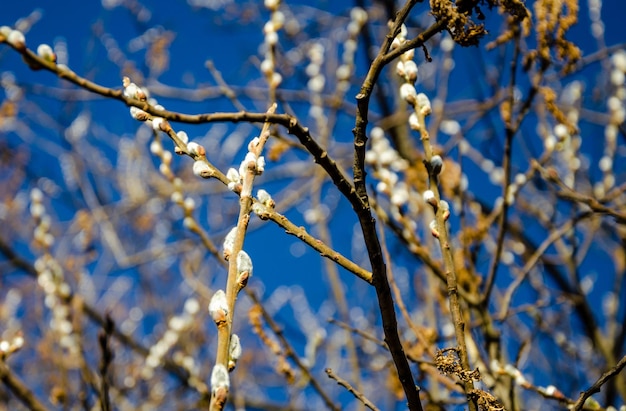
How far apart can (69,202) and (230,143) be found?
1.65 m

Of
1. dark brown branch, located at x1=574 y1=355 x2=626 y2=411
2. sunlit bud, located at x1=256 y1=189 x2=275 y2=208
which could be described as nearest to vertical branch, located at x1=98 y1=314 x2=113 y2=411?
sunlit bud, located at x1=256 y1=189 x2=275 y2=208

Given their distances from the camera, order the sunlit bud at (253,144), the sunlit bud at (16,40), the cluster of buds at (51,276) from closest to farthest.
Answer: the sunlit bud at (16,40) < the sunlit bud at (253,144) < the cluster of buds at (51,276)

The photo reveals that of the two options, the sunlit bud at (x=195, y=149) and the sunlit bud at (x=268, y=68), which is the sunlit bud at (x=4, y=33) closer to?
the sunlit bud at (x=195, y=149)

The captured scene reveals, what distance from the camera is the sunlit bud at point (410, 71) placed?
1400 millimetres

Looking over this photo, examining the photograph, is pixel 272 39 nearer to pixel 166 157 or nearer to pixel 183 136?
pixel 166 157

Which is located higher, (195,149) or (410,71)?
(410,71)

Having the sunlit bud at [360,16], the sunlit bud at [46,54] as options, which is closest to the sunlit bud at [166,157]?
the sunlit bud at [46,54]

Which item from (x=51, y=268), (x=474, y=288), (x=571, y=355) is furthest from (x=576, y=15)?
(x=51, y=268)

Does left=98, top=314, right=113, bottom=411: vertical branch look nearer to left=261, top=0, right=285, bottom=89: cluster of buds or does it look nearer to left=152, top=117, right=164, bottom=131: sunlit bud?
left=152, top=117, right=164, bottom=131: sunlit bud

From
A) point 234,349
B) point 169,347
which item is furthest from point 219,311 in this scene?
point 169,347

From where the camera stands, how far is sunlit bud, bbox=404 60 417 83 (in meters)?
1.40

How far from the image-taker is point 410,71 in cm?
140

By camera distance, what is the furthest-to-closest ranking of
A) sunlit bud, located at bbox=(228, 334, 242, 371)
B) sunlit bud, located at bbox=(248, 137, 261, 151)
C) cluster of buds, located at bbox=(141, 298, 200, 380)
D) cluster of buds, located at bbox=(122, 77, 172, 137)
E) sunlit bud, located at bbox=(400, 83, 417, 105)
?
cluster of buds, located at bbox=(141, 298, 200, 380) < sunlit bud, located at bbox=(400, 83, 417, 105) < sunlit bud, located at bbox=(248, 137, 261, 151) < cluster of buds, located at bbox=(122, 77, 172, 137) < sunlit bud, located at bbox=(228, 334, 242, 371)

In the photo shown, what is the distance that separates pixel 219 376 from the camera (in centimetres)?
78
